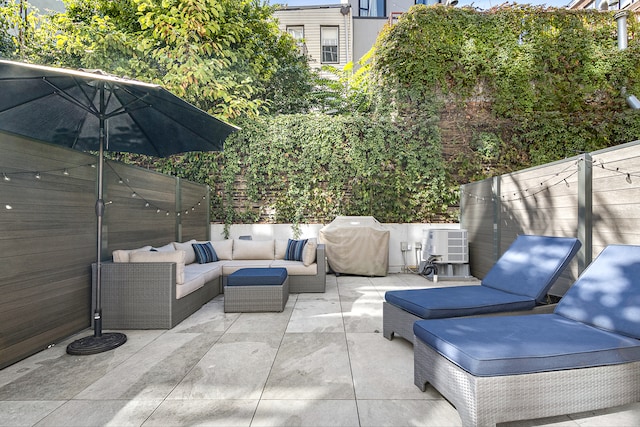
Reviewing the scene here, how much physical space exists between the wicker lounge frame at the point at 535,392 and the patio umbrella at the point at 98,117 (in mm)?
2812

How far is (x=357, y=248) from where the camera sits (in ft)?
20.6

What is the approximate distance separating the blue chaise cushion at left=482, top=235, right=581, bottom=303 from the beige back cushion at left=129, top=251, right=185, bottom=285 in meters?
3.25

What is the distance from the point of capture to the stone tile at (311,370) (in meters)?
2.06

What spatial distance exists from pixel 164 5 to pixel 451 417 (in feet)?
27.4

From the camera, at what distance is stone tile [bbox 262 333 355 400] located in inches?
81.2

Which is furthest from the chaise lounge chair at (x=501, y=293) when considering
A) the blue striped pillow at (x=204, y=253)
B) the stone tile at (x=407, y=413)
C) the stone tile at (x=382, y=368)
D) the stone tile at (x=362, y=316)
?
the blue striped pillow at (x=204, y=253)

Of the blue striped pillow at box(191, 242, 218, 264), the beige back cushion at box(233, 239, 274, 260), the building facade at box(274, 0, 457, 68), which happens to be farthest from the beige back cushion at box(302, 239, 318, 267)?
the building facade at box(274, 0, 457, 68)

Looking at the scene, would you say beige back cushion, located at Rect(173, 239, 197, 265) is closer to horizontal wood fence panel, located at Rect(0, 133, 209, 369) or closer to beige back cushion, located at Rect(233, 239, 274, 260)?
beige back cushion, located at Rect(233, 239, 274, 260)

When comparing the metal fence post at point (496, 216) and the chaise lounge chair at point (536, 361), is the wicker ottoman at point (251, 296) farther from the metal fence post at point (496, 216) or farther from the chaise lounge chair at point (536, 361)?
the metal fence post at point (496, 216)

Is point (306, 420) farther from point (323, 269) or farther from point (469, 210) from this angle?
point (469, 210)

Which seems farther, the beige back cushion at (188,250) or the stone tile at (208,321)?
the beige back cushion at (188,250)

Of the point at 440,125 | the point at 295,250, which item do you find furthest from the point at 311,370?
the point at 440,125

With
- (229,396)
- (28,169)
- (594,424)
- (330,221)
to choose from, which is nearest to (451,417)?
(594,424)

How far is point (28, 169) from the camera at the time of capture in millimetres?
2662
